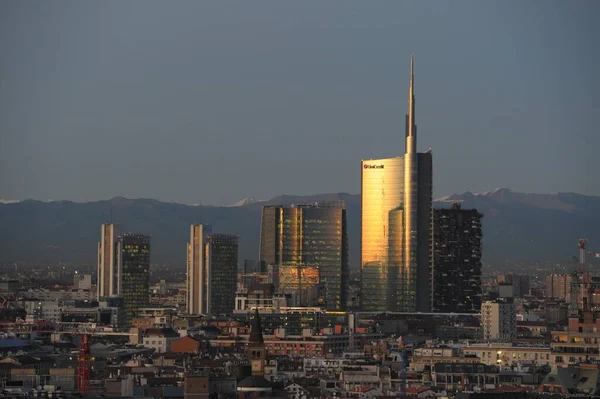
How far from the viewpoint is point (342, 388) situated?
120 metres

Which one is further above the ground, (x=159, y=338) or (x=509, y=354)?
(x=159, y=338)

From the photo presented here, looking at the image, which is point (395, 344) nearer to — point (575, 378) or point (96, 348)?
point (96, 348)

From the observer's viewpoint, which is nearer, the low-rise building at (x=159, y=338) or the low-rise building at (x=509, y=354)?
the low-rise building at (x=509, y=354)

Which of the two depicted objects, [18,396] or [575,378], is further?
[575,378]

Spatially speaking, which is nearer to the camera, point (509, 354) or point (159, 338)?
point (509, 354)

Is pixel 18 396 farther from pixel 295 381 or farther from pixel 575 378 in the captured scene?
pixel 295 381

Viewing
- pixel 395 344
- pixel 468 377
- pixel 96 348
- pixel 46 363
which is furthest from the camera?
pixel 395 344

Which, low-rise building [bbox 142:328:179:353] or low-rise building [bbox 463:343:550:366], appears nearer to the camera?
low-rise building [bbox 463:343:550:366]

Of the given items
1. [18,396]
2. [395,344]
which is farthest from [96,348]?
[18,396]

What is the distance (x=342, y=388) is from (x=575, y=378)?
25.2 metres

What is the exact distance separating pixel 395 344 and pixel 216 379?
84695 mm

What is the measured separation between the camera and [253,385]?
10031cm

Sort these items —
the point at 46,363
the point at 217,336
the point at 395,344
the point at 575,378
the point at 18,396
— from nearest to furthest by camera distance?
the point at 18,396 → the point at 575,378 → the point at 46,363 → the point at 395,344 → the point at 217,336

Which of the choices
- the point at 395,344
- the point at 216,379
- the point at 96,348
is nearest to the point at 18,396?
the point at 216,379
